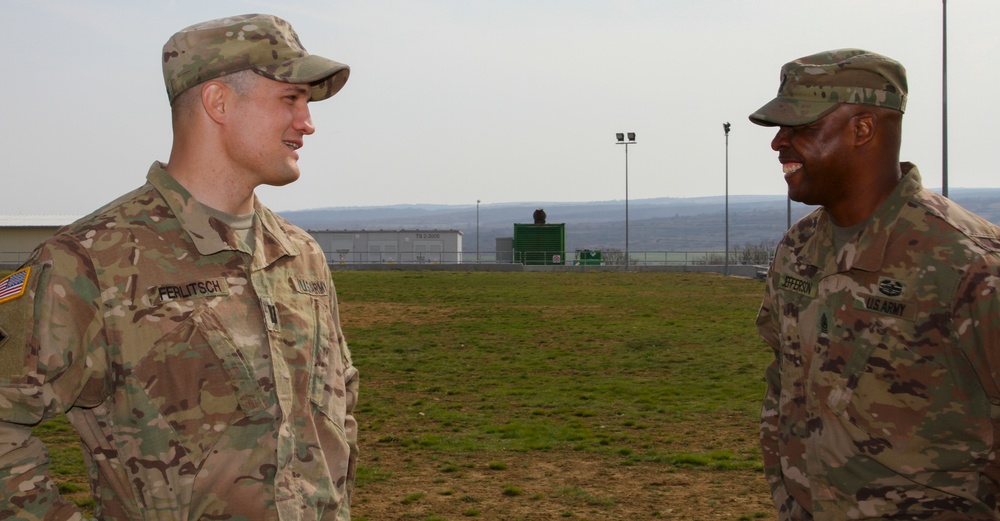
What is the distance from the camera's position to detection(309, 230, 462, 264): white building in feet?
223

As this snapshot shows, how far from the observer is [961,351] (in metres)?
3.16

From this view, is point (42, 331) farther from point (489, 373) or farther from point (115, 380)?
point (489, 373)

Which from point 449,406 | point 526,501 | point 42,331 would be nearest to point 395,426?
point 449,406

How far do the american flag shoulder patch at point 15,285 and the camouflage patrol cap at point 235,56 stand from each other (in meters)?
0.70

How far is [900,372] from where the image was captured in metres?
3.27

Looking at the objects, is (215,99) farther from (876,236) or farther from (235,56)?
(876,236)

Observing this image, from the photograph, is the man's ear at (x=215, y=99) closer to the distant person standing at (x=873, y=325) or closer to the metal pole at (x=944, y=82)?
the distant person standing at (x=873, y=325)

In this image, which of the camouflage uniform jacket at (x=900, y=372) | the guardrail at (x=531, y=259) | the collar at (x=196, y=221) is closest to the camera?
the collar at (x=196, y=221)

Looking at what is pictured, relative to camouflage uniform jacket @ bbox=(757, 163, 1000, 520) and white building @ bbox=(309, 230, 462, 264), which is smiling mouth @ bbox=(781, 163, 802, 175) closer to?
camouflage uniform jacket @ bbox=(757, 163, 1000, 520)

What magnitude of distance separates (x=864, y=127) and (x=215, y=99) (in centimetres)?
211

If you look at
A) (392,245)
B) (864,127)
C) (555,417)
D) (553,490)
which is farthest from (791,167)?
(392,245)

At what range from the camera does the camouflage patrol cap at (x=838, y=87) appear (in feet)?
11.6

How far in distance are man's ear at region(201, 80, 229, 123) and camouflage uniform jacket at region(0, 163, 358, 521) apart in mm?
215

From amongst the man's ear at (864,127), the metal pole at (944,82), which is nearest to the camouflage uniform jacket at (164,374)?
the man's ear at (864,127)
